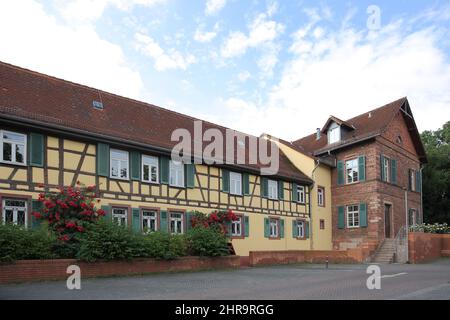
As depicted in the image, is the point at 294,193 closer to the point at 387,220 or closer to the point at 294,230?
the point at 294,230

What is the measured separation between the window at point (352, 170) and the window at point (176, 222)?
13.6m

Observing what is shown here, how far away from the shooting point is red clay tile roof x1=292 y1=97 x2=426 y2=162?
3253 cm

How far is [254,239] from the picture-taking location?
1113 inches

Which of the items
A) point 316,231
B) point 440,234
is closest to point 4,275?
point 316,231

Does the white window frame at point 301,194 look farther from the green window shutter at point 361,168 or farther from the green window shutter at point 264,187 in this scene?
the green window shutter at point 361,168

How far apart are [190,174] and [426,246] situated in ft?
49.0

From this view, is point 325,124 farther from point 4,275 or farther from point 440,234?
point 4,275

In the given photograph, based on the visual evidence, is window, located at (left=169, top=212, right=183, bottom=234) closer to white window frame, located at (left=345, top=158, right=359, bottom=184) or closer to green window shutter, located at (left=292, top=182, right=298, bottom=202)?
green window shutter, located at (left=292, top=182, right=298, bottom=202)

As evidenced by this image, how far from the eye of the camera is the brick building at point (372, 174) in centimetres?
3155

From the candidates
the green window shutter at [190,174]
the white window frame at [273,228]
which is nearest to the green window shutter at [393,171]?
the white window frame at [273,228]

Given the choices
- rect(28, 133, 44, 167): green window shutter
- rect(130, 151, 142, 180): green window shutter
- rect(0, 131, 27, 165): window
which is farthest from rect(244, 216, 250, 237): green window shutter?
rect(0, 131, 27, 165): window

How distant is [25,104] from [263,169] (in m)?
14.2

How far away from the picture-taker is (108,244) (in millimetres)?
17703

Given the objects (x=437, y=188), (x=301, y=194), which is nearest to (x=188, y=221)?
(x=301, y=194)
